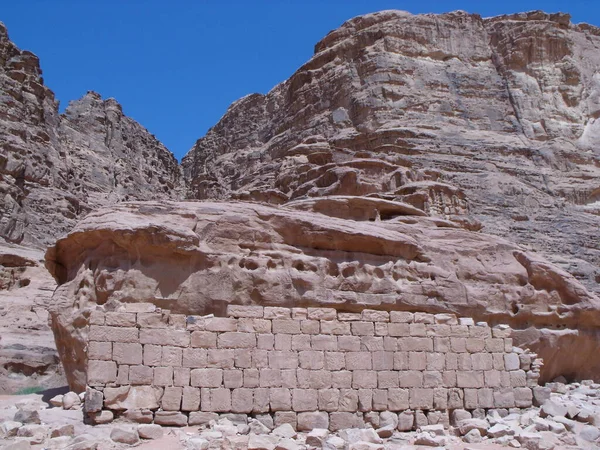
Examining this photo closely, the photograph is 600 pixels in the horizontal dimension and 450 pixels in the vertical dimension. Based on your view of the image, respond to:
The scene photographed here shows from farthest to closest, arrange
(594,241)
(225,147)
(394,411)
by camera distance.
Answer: (225,147), (594,241), (394,411)

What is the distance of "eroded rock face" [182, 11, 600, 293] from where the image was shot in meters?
37.1

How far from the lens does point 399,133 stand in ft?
147

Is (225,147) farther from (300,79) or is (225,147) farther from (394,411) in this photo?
(394,411)

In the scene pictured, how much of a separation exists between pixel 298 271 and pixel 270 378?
281cm

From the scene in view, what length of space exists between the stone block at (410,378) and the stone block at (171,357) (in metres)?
3.92

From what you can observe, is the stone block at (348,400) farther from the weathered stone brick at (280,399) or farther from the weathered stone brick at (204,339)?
the weathered stone brick at (204,339)

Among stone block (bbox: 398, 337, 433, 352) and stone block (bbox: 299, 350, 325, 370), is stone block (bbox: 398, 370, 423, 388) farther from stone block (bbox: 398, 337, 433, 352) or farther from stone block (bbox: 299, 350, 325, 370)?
stone block (bbox: 299, 350, 325, 370)

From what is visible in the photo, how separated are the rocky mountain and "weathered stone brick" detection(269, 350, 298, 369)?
8734 millimetres

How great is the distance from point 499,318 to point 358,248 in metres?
3.55

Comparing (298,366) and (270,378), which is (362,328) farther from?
(270,378)

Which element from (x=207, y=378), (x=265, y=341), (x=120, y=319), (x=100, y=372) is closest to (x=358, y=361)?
(x=265, y=341)

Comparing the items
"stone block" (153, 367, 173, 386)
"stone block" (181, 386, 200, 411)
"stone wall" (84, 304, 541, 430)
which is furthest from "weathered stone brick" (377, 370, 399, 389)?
"stone block" (153, 367, 173, 386)

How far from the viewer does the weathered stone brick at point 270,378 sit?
36.7 feet

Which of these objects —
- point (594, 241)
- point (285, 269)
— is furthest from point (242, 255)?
point (594, 241)
